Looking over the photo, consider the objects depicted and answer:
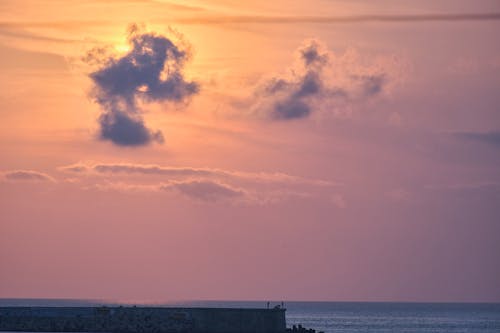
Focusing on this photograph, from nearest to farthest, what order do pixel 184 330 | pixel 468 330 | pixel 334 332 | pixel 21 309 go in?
pixel 184 330
pixel 21 309
pixel 334 332
pixel 468 330

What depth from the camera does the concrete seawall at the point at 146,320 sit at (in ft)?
345

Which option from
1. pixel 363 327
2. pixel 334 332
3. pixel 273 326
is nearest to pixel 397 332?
pixel 334 332

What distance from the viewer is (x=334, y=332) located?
166500mm

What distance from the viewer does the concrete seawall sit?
105125 millimetres

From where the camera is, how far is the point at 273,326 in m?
106

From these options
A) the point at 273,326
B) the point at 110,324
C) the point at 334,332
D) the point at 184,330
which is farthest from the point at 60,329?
the point at 334,332

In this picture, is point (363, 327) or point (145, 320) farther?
point (363, 327)

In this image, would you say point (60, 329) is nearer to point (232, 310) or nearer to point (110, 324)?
point (110, 324)

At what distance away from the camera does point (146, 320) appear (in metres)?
108

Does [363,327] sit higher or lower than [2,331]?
higher

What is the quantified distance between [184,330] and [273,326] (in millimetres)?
8112

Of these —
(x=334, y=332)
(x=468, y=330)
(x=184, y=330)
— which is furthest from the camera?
(x=468, y=330)

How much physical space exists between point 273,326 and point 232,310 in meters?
4.01

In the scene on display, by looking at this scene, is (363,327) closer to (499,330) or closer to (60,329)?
(499,330)
